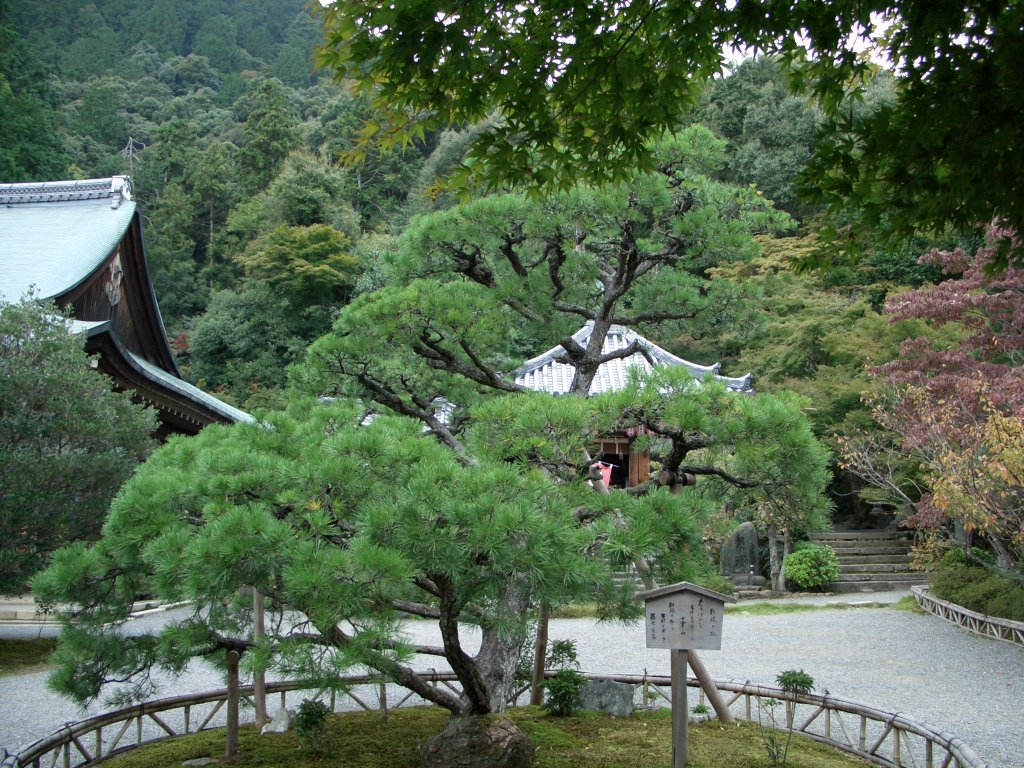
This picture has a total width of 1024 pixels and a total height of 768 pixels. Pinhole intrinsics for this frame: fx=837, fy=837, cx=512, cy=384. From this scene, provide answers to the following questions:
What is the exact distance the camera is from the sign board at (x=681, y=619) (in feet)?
13.7

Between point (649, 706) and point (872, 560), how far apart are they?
34.6 ft

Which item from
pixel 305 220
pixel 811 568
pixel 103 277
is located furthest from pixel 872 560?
pixel 305 220

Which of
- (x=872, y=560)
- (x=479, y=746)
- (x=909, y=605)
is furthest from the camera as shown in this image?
(x=872, y=560)

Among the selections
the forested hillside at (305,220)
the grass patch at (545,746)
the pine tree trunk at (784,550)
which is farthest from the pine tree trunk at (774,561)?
the grass patch at (545,746)

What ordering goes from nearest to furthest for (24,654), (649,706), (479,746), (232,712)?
(479,746) → (232,712) → (649,706) → (24,654)

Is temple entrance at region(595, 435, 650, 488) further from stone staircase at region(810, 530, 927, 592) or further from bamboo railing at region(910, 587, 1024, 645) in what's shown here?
bamboo railing at region(910, 587, 1024, 645)

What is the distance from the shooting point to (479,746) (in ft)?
14.3

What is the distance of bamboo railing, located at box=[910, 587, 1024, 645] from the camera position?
9.60m

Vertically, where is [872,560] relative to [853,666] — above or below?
above

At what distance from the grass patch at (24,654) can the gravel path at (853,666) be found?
498 mm

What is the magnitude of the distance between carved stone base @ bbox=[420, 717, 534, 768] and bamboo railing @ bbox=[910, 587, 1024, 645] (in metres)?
7.63

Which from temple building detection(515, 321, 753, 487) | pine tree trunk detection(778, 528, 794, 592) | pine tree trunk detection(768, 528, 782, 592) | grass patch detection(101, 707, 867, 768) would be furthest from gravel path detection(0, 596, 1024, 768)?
temple building detection(515, 321, 753, 487)

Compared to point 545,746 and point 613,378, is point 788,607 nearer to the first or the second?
point 613,378

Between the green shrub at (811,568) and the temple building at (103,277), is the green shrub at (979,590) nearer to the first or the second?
the green shrub at (811,568)
